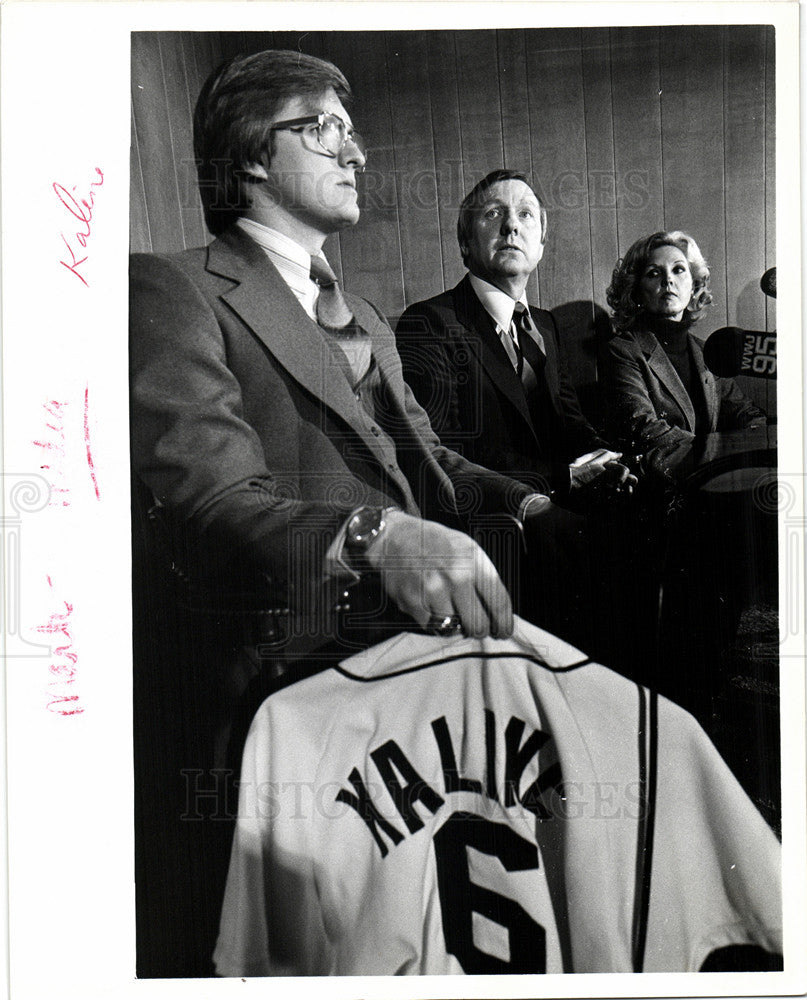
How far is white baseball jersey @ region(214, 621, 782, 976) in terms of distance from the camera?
1459mm

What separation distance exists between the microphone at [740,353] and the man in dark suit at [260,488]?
0.42 m

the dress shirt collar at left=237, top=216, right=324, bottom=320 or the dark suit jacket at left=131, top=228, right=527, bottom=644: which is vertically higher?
the dress shirt collar at left=237, top=216, right=324, bottom=320

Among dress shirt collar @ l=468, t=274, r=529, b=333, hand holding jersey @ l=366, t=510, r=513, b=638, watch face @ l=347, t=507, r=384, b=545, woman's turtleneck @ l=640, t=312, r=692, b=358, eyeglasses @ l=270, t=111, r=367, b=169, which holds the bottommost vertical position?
hand holding jersey @ l=366, t=510, r=513, b=638

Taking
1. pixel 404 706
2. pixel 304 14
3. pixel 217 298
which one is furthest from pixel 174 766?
pixel 304 14

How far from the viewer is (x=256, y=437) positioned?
1438 millimetres

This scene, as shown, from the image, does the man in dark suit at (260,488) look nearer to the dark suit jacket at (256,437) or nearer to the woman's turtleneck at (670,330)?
the dark suit jacket at (256,437)

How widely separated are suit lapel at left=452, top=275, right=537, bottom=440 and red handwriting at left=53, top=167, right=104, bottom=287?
26.0 inches

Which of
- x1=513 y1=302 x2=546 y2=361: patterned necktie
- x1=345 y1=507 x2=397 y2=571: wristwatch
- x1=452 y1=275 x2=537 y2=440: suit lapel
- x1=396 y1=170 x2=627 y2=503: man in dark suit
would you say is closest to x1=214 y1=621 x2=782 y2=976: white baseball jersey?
x1=345 y1=507 x2=397 y2=571: wristwatch

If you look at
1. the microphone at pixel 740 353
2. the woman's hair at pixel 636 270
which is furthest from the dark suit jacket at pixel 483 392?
the microphone at pixel 740 353

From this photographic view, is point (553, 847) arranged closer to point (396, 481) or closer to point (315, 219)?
point (396, 481)

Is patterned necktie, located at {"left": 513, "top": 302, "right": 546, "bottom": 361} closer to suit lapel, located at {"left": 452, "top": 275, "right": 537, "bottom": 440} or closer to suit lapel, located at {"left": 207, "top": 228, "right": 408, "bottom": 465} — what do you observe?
suit lapel, located at {"left": 452, "top": 275, "right": 537, "bottom": 440}

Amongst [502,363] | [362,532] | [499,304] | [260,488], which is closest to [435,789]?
[362,532]

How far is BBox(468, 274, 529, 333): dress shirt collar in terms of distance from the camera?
1.49 m

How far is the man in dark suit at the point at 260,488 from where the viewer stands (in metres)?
1.44
